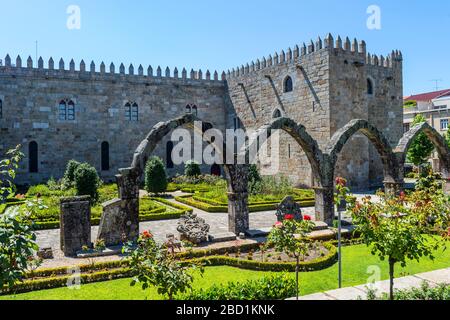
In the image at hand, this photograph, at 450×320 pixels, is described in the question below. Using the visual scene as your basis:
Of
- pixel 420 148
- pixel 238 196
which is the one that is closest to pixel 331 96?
pixel 238 196

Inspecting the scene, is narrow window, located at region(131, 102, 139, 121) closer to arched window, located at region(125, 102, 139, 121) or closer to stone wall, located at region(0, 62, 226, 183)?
arched window, located at region(125, 102, 139, 121)

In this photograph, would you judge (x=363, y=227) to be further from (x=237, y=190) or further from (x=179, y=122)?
(x=179, y=122)

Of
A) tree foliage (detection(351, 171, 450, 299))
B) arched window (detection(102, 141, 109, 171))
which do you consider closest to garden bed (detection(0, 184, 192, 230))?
tree foliage (detection(351, 171, 450, 299))

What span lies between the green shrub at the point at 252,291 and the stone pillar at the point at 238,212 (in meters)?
4.76

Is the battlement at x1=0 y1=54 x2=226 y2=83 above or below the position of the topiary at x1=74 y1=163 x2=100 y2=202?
above

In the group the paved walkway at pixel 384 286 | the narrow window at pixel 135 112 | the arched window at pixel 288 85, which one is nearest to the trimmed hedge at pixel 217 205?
the paved walkway at pixel 384 286

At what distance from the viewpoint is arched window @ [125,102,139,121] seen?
91.4ft

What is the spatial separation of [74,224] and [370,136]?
34.6 ft

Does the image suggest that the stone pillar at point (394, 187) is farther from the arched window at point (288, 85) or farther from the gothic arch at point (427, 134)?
the arched window at point (288, 85)

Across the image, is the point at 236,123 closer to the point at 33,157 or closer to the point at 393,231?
the point at 33,157

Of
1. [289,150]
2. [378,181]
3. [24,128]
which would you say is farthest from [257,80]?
[24,128]

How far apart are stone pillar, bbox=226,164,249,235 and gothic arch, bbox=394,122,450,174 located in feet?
21.3

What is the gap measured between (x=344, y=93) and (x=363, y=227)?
1738cm

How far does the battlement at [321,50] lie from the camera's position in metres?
22.3
